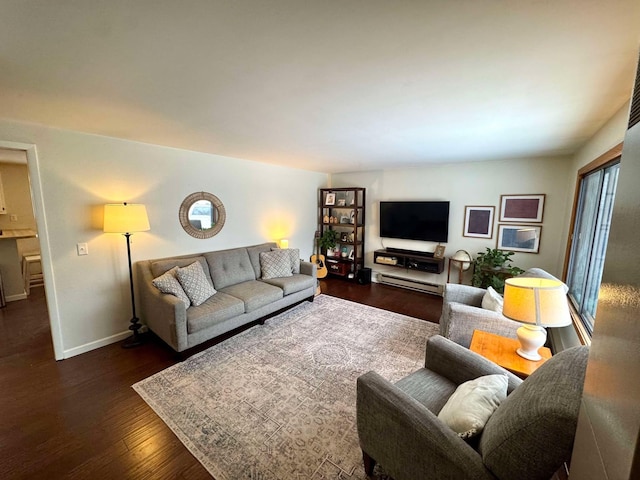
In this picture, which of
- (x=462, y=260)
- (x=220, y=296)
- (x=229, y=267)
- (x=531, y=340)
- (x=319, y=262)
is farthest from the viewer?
(x=319, y=262)

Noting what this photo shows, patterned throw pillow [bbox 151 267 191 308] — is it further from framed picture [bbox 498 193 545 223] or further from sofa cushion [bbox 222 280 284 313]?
framed picture [bbox 498 193 545 223]

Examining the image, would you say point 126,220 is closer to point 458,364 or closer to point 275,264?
point 275,264

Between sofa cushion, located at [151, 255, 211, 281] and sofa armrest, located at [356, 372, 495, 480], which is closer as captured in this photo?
sofa armrest, located at [356, 372, 495, 480]

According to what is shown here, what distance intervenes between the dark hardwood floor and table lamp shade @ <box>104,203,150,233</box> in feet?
4.29

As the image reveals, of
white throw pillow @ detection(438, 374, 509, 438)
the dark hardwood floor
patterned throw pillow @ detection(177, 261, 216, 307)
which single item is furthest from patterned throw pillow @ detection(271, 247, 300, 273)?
white throw pillow @ detection(438, 374, 509, 438)

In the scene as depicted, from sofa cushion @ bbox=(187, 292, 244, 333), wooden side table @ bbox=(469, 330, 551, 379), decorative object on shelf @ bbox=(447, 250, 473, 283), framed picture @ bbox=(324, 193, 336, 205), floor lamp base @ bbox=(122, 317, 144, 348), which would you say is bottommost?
floor lamp base @ bbox=(122, 317, 144, 348)

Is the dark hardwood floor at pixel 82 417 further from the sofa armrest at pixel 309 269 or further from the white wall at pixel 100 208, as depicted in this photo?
the sofa armrest at pixel 309 269

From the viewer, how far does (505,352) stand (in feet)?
5.93

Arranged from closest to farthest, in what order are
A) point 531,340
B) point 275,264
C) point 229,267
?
point 531,340 → point 229,267 → point 275,264

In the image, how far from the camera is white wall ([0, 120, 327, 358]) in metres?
2.44

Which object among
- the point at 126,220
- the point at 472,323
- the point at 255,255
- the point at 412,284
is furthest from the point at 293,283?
the point at 412,284

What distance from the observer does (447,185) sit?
14.3 ft

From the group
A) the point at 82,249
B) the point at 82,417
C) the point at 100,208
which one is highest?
the point at 100,208

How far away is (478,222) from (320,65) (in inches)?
151
